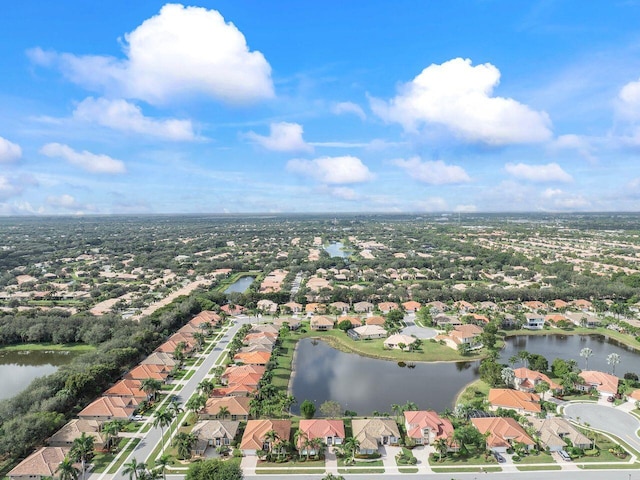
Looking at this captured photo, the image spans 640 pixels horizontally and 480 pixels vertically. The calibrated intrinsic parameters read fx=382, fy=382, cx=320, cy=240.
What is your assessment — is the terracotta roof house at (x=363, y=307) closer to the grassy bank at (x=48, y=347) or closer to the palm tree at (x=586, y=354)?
the palm tree at (x=586, y=354)

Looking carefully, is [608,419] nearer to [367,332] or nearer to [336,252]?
[367,332]

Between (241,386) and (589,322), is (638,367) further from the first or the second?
(241,386)

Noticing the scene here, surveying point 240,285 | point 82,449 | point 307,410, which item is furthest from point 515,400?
point 240,285

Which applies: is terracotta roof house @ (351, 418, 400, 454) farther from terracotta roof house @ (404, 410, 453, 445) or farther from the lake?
the lake

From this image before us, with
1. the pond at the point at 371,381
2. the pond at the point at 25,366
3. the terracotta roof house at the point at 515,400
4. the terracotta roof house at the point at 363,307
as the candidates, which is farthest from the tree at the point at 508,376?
the pond at the point at 25,366

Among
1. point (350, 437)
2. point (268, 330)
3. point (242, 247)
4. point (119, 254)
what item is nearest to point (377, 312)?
point (268, 330)

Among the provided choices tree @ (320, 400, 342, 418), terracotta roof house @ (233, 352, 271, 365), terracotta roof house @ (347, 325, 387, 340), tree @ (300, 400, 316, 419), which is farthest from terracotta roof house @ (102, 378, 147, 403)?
terracotta roof house @ (347, 325, 387, 340)
